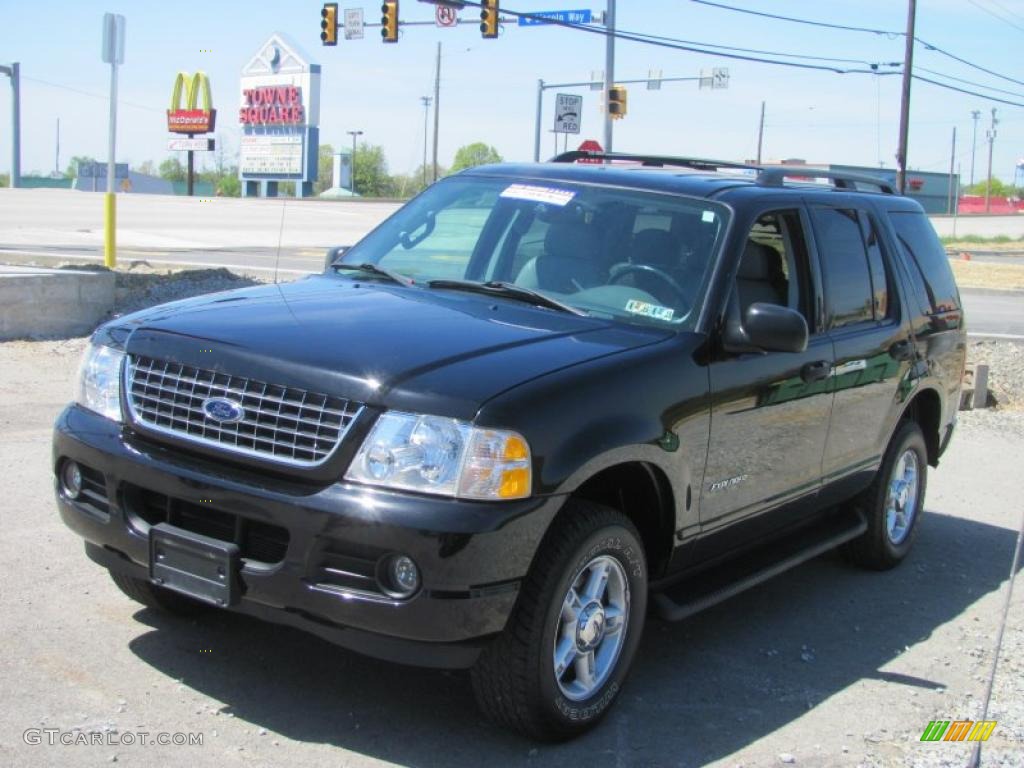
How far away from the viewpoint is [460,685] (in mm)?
4516

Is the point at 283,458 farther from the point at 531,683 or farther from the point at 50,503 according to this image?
the point at 50,503

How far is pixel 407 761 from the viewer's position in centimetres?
385

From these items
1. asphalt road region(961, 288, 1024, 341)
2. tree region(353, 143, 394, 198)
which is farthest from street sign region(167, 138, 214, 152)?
asphalt road region(961, 288, 1024, 341)

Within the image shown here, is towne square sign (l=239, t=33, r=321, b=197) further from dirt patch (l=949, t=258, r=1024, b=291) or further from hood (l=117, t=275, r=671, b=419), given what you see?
hood (l=117, t=275, r=671, b=419)

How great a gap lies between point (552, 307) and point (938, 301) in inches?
115

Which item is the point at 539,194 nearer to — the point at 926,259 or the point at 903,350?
the point at 903,350

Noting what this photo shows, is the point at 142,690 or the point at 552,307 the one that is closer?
the point at 142,690

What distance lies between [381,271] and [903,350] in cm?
269

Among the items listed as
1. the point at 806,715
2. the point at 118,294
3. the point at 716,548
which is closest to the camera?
the point at 806,715

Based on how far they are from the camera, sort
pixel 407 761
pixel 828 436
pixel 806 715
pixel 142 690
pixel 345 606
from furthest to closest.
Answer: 1. pixel 828 436
2. pixel 806 715
3. pixel 142 690
4. pixel 407 761
5. pixel 345 606

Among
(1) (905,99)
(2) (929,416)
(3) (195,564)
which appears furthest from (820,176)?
(1) (905,99)

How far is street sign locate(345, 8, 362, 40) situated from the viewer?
31000mm

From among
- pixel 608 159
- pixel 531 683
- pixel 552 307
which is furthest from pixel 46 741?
pixel 608 159

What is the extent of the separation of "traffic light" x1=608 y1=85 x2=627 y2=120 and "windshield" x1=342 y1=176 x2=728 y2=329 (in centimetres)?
2556
